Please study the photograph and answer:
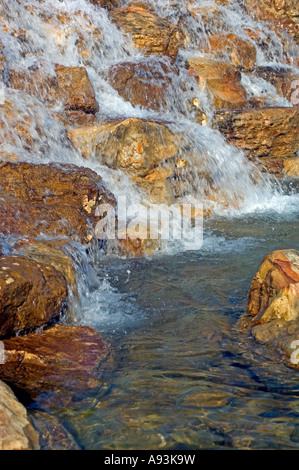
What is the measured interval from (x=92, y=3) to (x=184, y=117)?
12.0 feet

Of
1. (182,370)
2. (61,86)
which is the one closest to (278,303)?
(182,370)

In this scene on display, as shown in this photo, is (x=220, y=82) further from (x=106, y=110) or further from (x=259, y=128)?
(x=106, y=110)

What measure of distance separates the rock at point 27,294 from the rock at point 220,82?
24.8 ft

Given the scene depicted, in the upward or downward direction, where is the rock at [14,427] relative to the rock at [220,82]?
downward

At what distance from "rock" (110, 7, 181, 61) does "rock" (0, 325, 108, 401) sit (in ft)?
29.0

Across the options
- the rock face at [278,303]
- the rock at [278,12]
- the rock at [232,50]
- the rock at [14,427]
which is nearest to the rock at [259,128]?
the rock at [232,50]

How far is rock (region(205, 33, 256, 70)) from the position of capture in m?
13.1

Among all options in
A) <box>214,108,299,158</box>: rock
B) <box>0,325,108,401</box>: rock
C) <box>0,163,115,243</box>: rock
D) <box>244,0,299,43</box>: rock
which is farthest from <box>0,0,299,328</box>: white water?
<box>244,0,299,43</box>: rock

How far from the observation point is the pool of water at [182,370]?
275 centimetres

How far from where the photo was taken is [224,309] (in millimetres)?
4629

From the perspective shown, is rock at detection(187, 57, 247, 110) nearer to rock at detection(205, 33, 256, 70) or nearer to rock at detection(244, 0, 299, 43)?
rock at detection(205, 33, 256, 70)

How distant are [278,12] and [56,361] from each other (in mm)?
15084

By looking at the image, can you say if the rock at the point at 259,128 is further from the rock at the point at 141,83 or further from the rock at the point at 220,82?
the rock at the point at 141,83
